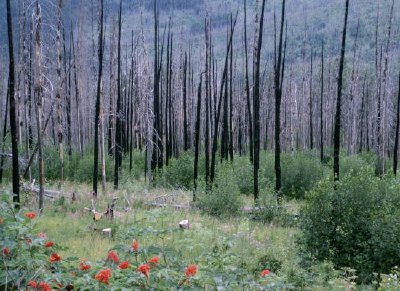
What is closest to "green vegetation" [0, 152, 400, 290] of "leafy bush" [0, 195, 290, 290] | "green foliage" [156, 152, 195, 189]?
"leafy bush" [0, 195, 290, 290]

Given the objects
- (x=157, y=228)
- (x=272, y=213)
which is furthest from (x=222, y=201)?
(x=157, y=228)

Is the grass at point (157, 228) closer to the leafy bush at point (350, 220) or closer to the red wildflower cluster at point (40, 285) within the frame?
the leafy bush at point (350, 220)

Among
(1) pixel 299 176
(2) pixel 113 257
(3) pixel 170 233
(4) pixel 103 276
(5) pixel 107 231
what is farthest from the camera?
(1) pixel 299 176

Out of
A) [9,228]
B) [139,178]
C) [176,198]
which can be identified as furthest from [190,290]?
[139,178]

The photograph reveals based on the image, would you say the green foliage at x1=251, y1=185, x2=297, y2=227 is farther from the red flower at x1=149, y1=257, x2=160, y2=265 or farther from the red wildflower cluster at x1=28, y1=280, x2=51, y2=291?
the red wildflower cluster at x1=28, y1=280, x2=51, y2=291

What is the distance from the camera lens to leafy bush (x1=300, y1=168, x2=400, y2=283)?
8742mm

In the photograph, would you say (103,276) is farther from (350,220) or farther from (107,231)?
(107,231)

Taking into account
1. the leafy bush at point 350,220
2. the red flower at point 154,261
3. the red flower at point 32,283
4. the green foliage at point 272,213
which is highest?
the red flower at point 154,261

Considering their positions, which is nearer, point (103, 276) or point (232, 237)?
point (103, 276)

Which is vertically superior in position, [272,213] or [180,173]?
[180,173]

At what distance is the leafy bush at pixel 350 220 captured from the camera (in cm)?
874

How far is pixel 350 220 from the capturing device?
9.03 metres

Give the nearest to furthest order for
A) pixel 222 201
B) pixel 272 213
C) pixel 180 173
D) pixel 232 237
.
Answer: pixel 232 237
pixel 272 213
pixel 222 201
pixel 180 173

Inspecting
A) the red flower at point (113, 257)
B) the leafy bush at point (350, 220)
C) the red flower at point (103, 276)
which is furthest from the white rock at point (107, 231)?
the red flower at point (103, 276)
